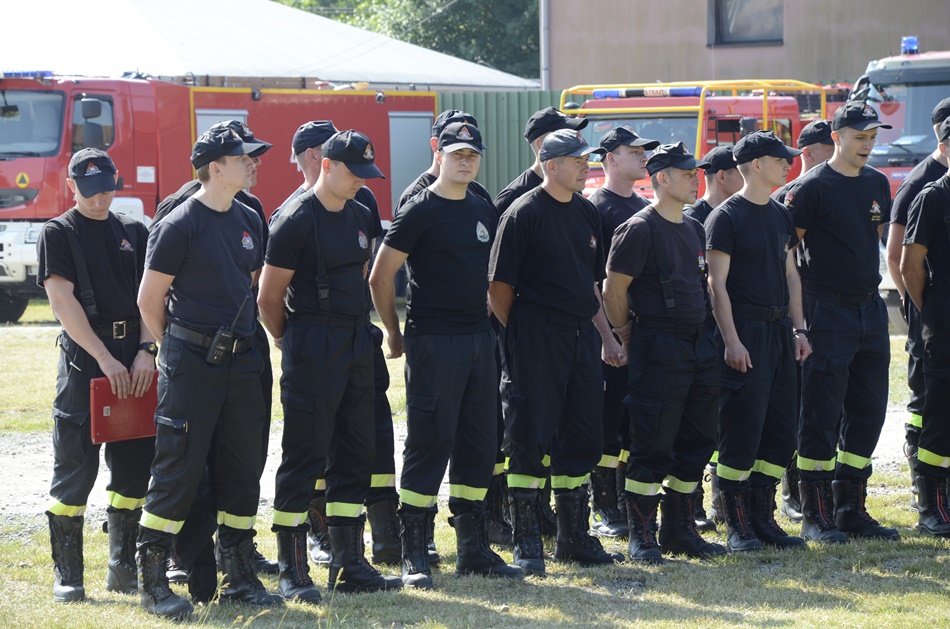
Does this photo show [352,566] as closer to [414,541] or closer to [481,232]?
[414,541]

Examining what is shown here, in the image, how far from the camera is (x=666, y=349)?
636 cm

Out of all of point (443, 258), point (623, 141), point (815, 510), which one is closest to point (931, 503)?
point (815, 510)

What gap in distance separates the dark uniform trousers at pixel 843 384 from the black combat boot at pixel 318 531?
2528 millimetres

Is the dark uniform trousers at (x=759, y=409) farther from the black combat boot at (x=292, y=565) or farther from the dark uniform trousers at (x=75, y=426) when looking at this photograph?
the dark uniform trousers at (x=75, y=426)

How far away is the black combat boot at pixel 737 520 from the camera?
21.9ft

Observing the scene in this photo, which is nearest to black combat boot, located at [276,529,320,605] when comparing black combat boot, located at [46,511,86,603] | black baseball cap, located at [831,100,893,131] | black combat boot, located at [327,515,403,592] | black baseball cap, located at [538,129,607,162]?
black combat boot, located at [327,515,403,592]

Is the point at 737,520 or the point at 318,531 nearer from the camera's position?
the point at 318,531

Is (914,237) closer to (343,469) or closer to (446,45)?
(343,469)

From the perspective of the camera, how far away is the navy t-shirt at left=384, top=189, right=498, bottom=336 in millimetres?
5953

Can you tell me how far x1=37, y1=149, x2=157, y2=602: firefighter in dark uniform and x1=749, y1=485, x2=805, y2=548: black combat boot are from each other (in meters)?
3.14

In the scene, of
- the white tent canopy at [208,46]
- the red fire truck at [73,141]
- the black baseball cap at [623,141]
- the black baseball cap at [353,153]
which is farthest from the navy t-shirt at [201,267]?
the white tent canopy at [208,46]

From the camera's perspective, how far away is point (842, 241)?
6887mm

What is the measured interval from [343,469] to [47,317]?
13.3 m

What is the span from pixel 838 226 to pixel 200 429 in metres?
3.49
